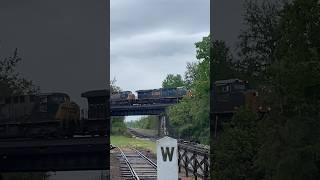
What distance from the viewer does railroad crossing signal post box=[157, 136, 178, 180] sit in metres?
14.9

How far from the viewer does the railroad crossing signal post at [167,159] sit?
1488 cm

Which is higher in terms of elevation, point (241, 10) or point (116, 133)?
point (241, 10)

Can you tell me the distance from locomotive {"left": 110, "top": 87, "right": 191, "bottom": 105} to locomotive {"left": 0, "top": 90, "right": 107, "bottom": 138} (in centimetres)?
132

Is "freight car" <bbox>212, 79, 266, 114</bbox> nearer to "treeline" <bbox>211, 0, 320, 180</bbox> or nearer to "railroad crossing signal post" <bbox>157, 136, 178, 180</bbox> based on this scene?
"treeline" <bbox>211, 0, 320, 180</bbox>

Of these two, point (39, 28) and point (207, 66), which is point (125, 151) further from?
point (39, 28)

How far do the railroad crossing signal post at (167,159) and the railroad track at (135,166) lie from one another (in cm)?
303

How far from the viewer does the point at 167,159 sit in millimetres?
14945

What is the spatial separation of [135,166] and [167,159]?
392 centimetres

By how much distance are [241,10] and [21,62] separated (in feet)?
27.0

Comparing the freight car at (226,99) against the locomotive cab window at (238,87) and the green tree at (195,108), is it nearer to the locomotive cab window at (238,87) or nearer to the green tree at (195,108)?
the locomotive cab window at (238,87)

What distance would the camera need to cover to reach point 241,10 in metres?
19.1

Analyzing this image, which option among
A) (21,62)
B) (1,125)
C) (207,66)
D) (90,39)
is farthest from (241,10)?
(1,125)

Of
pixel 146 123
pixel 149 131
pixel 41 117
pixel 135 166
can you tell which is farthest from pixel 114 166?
pixel 41 117

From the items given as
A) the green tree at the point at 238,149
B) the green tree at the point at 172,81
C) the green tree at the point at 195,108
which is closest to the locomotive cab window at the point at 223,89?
the green tree at the point at 195,108
